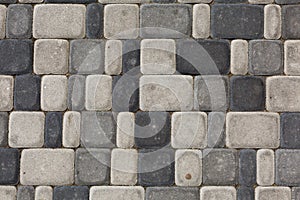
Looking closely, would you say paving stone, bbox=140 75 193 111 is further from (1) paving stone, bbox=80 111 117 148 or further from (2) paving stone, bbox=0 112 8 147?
(2) paving stone, bbox=0 112 8 147

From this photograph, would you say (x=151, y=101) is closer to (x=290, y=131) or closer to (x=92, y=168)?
(x=92, y=168)

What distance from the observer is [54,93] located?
1313mm

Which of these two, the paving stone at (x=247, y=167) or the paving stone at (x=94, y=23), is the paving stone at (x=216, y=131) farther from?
the paving stone at (x=94, y=23)

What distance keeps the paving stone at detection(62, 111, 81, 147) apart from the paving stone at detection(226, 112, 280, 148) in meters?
0.45

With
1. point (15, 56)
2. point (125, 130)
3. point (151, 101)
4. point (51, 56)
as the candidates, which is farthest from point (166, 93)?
point (15, 56)

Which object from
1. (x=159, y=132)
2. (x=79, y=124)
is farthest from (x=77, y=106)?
(x=159, y=132)

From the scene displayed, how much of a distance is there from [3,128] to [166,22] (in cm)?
59

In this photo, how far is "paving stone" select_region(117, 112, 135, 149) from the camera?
130cm

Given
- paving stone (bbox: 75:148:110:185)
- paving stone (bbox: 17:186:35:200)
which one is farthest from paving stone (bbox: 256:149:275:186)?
paving stone (bbox: 17:186:35:200)

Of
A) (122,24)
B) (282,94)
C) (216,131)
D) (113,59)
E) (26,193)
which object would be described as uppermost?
(122,24)

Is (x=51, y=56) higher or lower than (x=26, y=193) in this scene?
higher

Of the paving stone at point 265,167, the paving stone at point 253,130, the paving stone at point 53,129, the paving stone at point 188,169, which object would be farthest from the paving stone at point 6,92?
the paving stone at point 265,167

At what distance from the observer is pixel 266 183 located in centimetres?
129

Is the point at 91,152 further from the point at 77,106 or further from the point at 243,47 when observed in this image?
the point at 243,47
